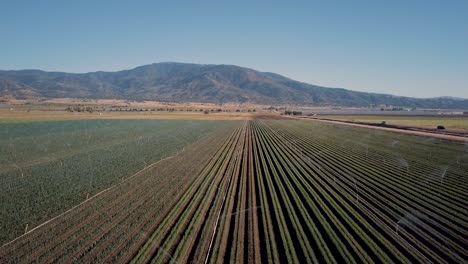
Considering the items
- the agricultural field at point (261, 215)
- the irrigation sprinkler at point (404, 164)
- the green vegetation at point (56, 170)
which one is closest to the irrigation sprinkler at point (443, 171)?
the agricultural field at point (261, 215)

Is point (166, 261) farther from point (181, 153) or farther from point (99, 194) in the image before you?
point (181, 153)

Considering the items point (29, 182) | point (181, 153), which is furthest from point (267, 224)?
point (181, 153)

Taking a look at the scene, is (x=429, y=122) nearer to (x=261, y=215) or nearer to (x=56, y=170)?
(x=261, y=215)

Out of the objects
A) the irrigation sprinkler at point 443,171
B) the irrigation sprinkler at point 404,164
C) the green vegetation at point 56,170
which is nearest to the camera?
the green vegetation at point 56,170

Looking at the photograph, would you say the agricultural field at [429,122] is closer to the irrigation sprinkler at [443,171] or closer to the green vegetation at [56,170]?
the irrigation sprinkler at [443,171]

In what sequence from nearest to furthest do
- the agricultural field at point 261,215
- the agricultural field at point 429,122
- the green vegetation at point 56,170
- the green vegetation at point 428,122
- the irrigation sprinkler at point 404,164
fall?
the agricultural field at point 261,215, the green vegetation at point 56,170, the irrigation sprinkler at point 404,164, the agricultural field at point 429,122, the green vegetation at point 428,122

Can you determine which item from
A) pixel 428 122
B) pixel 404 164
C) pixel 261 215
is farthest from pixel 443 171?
pixel 428 122

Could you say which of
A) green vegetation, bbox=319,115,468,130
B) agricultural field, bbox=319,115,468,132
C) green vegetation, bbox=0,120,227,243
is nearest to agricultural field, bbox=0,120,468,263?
green vegetation, bbox=0,120,227,243

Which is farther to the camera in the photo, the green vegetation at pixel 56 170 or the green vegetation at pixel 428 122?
the green vegetation at pixel 428 122
